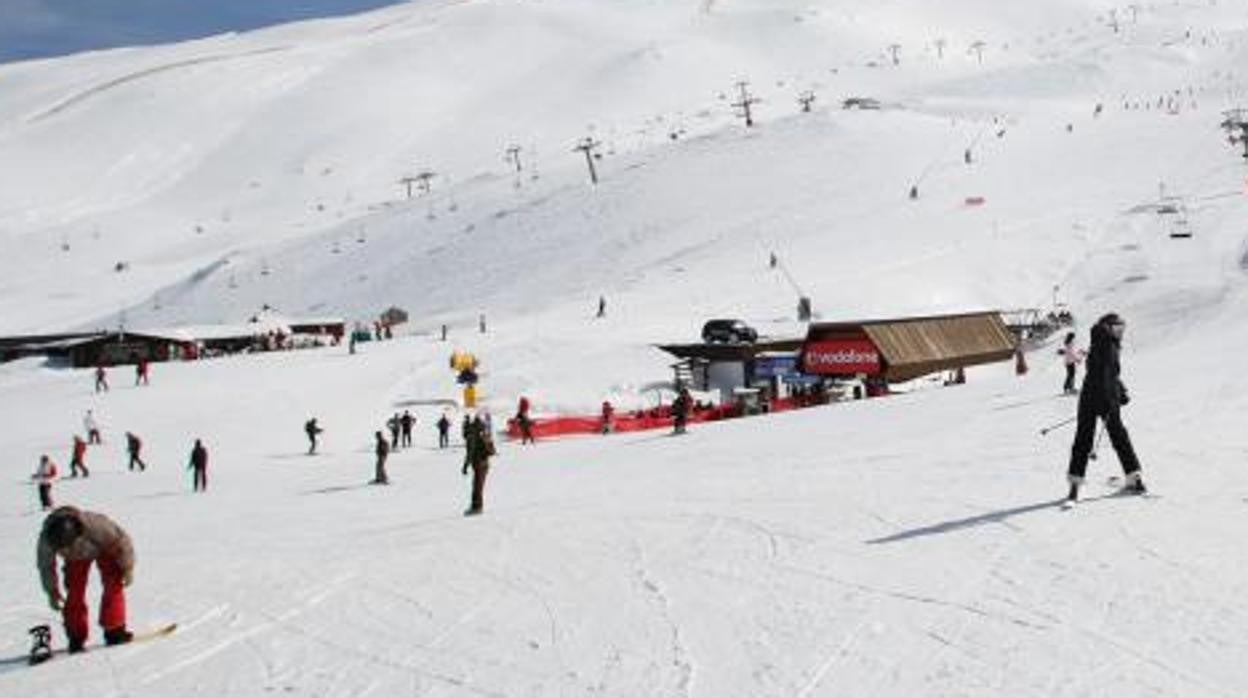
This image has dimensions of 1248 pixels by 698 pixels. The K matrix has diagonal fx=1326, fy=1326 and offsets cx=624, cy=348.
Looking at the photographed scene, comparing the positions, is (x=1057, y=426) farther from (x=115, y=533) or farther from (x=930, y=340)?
(x=930, y=340)

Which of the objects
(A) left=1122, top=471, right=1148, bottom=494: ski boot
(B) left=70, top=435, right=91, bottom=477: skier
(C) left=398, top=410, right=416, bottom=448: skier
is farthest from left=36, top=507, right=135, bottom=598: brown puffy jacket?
(C) left=398, top=410, right=416, bottom=448: skier

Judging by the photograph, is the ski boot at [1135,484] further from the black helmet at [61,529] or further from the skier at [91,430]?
the skier at [91,430]

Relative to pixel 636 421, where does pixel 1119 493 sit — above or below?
below

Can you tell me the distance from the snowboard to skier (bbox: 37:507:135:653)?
0.07 meters

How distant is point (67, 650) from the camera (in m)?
8.30

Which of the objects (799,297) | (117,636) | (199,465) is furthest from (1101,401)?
(799,297)

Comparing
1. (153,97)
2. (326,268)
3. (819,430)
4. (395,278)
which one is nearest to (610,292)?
(395,278)

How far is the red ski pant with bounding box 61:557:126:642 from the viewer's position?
8.02 m

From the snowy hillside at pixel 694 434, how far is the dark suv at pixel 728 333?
1.91 metres

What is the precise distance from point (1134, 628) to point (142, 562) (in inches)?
406

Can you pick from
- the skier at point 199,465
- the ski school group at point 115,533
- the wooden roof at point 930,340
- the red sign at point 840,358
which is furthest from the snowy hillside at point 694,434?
the red sign at point 840,358

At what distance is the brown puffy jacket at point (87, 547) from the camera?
25.7 feet

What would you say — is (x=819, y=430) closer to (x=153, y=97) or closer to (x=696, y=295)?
(x=696, y=295)

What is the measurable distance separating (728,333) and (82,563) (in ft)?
118
